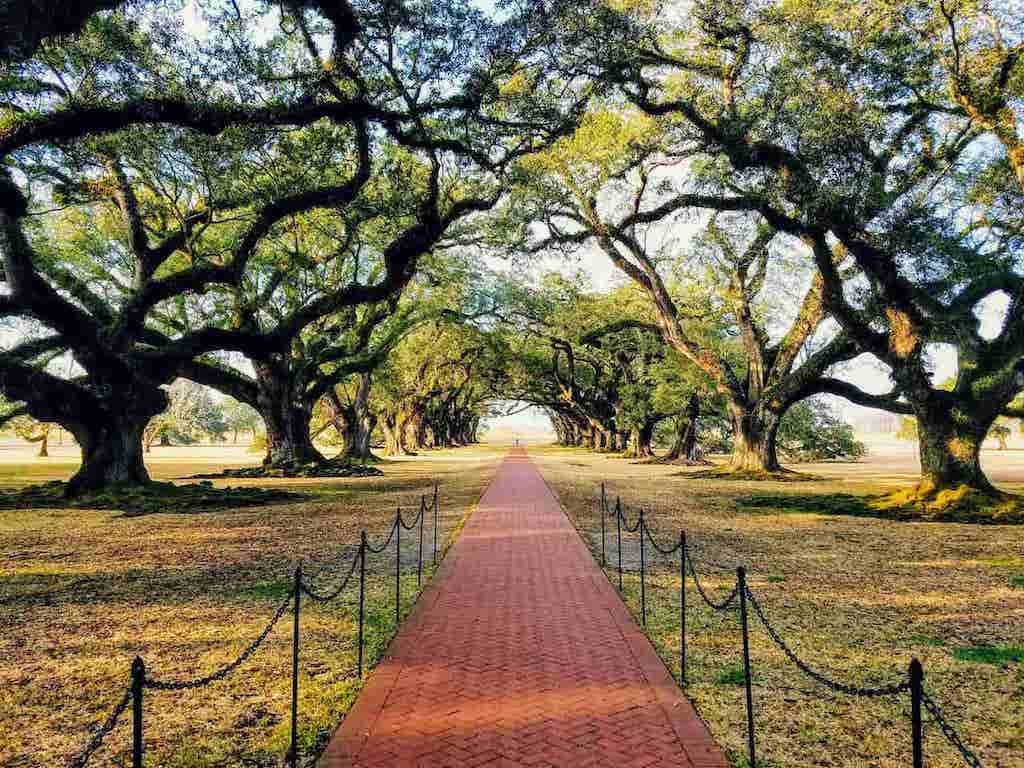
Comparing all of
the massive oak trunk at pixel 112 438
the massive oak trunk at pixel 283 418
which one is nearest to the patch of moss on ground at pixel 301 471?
the massive oak trunk at pixel 283 418

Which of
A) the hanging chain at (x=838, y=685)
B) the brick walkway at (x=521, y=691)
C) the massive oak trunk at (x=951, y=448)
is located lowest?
the brick walkway at (x=521, y=691)

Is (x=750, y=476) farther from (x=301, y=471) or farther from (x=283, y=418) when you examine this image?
(x=283, y=418)

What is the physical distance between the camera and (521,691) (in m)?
5.28

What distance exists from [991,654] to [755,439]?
24.3m

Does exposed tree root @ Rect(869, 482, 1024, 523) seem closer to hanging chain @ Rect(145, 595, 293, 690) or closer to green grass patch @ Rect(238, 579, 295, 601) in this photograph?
green grass patch @ Rect(238, 579, 295, 601)

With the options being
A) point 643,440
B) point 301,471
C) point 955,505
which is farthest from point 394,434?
point 955,505

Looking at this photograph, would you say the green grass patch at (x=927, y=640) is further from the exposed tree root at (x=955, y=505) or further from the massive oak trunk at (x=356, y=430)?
the massive oak trunk at (x=356, y=430)

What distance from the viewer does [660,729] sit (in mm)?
4668

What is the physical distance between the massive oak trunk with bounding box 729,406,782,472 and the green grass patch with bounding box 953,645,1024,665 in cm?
2309

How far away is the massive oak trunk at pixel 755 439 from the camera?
29169 mm

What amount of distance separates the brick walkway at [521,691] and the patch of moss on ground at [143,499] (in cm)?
1215

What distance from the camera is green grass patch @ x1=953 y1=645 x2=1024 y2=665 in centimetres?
616

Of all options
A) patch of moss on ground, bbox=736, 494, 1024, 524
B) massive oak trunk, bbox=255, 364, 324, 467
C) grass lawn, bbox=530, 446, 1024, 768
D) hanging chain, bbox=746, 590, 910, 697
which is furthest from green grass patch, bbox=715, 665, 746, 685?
massive oak trunk, bbox=255, 364, 324, 467

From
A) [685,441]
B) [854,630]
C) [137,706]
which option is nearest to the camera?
[137,706]
